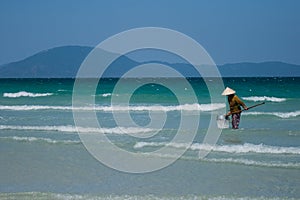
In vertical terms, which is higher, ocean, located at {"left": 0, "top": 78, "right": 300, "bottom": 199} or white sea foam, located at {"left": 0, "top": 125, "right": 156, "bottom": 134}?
ocean, located at {"left": 0, "top": 78, "right": 300, "bottom": 199}

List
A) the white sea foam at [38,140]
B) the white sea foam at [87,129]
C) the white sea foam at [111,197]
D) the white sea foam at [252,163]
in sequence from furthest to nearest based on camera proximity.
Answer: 1. the white sea foam at [87,129]
2. the white sea foam at [38,140]
3. the white sea foam at [252,163]
4. the white sea foam at [111,197]

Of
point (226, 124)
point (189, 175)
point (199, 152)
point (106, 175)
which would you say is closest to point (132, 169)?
point (106, 175)

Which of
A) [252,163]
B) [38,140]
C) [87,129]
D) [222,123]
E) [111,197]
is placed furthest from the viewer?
[87,129]

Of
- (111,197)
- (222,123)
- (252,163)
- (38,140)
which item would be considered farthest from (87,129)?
(111,197)

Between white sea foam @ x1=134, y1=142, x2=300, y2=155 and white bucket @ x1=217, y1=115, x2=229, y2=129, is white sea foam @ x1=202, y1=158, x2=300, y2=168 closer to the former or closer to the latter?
white sea foam @ x1=134, y1=142, x2=300, y2=155

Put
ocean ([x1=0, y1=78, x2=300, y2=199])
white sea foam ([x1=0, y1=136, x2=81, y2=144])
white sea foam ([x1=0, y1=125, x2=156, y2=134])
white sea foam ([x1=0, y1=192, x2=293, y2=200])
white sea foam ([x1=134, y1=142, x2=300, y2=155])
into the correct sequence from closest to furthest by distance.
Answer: white sea foam ([x1=0, y1=192, x2=293, y2=200]), ocean ([x1=0, y1=78, x2=300, y2=199]), white sea foam ([x1=134, y1=142, x2=300, y2=155]), white sea foam ([x1=0, y1=136, x2=81, y2=144]), white sea foam ([x1=0, y1=125, x2=156, y2=134])

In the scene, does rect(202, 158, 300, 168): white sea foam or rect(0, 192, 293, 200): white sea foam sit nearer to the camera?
rect(0, 192, 293, 200): white sea foam

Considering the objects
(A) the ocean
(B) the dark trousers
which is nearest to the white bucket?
(B) the dark trousers

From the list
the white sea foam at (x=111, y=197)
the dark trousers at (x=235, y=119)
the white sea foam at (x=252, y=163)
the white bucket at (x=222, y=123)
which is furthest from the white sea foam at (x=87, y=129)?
the white sea foam at (x=111, y=197)

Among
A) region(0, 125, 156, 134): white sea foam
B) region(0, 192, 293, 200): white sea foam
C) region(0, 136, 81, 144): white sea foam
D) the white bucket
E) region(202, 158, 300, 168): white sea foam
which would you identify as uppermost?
region(0, 192, 293, 200): white sea foam

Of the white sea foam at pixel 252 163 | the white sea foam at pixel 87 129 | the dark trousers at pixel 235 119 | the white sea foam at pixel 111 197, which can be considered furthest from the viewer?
the white sea foam at pixel 87 129

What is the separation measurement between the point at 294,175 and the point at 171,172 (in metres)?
2.40

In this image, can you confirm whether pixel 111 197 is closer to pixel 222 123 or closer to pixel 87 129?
pixel 222 123

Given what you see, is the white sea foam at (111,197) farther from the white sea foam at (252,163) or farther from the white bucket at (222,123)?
the white bucket at (222,123)
